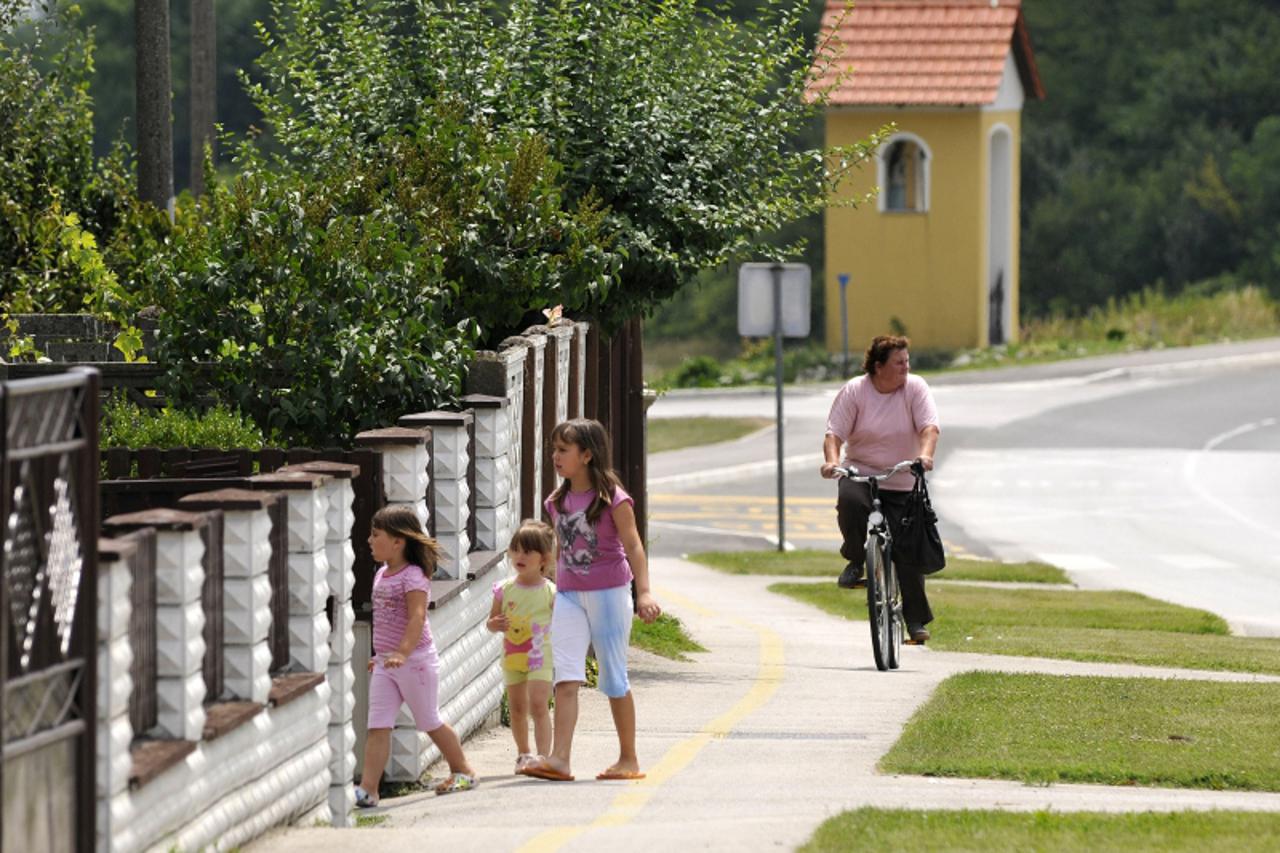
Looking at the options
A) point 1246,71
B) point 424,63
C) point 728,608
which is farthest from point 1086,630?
point 1246,71

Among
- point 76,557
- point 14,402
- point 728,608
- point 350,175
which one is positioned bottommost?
point 728,608

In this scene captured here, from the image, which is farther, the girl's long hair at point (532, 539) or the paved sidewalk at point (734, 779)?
the girl's long hair at point (532, 539)

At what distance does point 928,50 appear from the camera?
54.7 meters

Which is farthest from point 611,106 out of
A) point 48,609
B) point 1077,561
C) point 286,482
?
point 1077,561

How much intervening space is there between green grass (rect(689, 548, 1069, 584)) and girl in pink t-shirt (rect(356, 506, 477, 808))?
13793 mm

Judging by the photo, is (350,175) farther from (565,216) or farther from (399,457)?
(399,457)

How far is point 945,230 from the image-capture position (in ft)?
181

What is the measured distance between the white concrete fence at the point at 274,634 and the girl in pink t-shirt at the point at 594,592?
0.70 meters

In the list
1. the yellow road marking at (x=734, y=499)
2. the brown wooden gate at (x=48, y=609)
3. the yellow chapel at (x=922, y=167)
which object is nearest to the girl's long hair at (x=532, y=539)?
the brown wooden gate at (x=48, y=609)

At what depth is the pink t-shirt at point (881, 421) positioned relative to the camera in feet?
45.7

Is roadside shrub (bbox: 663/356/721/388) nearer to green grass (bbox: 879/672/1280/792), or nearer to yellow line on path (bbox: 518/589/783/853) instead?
yellow line on path (bbox: 518/589/783/853)

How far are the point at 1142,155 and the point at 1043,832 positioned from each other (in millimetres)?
76045

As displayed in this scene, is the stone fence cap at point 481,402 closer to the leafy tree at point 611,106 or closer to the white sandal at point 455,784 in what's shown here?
the white sandal at point 455,784

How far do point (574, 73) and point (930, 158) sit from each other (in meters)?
41.0
